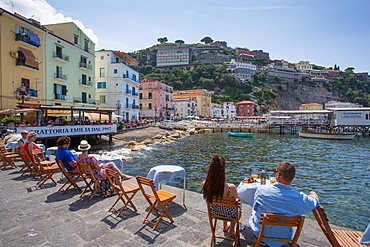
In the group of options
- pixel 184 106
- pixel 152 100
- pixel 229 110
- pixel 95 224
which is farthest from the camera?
pixel 229 110

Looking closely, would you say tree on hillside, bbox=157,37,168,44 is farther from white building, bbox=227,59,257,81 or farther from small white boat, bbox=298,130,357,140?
small white boat, bbox=298,130,357,140

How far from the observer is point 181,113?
81.0 meters

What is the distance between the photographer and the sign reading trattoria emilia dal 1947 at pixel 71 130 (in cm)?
1656

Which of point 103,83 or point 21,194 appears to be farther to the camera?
point 103,83

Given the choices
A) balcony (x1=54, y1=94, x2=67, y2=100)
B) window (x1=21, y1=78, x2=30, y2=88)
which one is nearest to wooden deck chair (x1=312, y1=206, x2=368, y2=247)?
window (x1=21, y1=78, x2=30, y2=88)

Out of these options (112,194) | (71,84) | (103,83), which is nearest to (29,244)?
(112,194)

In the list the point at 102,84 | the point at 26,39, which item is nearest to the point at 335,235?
the point at 26,39

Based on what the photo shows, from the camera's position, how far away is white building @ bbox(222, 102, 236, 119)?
4033 inches

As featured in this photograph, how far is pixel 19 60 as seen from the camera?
22.1 metres

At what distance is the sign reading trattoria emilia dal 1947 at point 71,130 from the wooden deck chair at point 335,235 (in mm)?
18112

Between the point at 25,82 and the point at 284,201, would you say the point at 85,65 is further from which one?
the point at 284,201

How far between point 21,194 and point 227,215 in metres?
5.66

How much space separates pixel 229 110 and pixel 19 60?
9007 cm

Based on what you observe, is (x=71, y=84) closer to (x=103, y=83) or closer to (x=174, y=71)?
(x=103, y=83)
